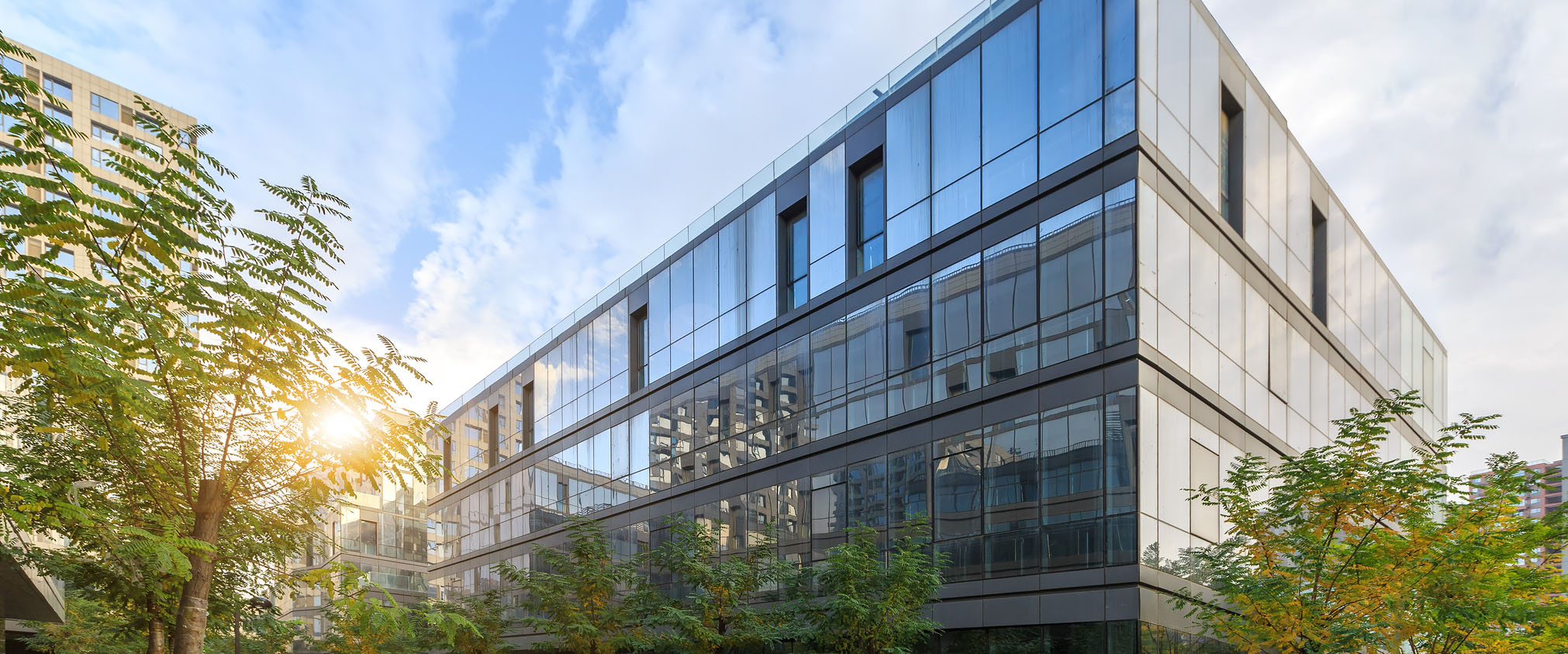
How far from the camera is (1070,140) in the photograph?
76.2ft

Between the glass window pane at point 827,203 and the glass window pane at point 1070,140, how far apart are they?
7.81 m

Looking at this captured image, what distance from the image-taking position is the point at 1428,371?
41.7 m

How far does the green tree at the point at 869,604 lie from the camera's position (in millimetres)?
20234

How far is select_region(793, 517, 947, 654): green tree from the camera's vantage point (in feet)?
66.4

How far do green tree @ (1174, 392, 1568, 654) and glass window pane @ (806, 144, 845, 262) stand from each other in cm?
1464

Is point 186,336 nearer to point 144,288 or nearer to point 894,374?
point 144,288

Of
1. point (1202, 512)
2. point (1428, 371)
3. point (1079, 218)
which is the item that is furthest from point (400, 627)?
point (1428, 371)

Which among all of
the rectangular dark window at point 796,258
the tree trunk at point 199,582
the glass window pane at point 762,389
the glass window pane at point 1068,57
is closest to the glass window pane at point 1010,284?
the glass window pane at point 1068,57

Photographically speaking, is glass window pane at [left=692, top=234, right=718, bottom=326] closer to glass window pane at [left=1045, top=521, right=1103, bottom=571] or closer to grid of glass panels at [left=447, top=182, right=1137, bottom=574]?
grid of glass panels at [left=447, top=182, right=1137, bottom=574]

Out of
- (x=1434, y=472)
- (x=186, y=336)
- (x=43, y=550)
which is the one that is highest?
(x=186, y=336)

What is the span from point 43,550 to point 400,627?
1319 centimetres

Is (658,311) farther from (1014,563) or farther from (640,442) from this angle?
(1014,563)

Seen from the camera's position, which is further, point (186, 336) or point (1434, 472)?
point (1434, 472)

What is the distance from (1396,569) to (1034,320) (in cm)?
881
